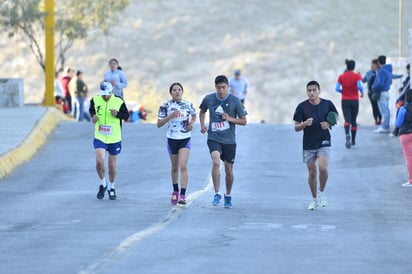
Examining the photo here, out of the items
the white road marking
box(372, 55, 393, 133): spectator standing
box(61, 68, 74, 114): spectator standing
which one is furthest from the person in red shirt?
box(61, 68, 74, 114): spectator standing

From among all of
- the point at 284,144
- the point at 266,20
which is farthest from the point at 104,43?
the point at 284,144

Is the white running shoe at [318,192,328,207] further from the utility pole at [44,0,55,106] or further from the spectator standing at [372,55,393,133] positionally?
the utility pole at [44,0,55,106]

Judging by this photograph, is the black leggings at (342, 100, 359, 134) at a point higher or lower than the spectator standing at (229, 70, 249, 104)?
lower

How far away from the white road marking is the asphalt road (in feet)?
0.04

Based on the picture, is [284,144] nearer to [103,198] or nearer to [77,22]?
[103,198]

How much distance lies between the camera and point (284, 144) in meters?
30.3

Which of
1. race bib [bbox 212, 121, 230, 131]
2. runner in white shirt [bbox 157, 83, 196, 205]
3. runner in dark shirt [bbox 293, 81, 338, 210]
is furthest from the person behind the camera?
runner in white shirt [bbox 157, 83, 196, 205]

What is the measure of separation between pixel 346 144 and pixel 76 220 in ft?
44.8

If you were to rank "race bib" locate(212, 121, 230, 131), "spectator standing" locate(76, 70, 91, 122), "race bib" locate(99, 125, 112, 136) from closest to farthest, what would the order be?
"race bib" locate(212, 121, 230, 131) < "race bib" locate(99, 125, 112, 136) < "spectator standing" locate(76, 70, 91, 122)

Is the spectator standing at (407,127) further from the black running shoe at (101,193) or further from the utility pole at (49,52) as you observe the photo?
the utility pole at (49,52)

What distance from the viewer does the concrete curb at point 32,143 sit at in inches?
977

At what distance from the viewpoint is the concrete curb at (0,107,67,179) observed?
2481cm

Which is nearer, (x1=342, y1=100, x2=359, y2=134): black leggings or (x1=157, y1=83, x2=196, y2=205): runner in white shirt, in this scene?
(x1=157, y1=83, x2=196, y2=205): runner in white shirt

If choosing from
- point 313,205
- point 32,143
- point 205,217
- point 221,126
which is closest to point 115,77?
point 32,143
